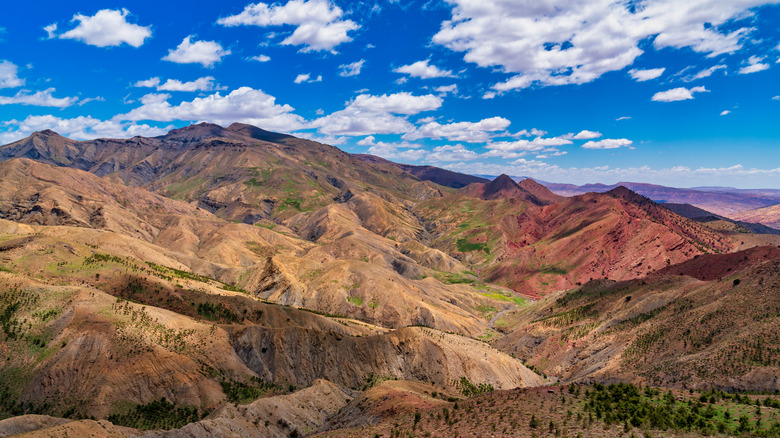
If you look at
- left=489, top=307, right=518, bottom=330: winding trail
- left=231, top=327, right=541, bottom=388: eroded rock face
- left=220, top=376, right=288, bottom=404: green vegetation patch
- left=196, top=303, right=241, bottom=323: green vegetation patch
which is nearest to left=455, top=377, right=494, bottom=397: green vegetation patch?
left=231, top=327, right=541, bottom=388: eroded rock face

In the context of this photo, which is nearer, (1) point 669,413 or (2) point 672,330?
(1) point 669,413

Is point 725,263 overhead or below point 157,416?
overhead

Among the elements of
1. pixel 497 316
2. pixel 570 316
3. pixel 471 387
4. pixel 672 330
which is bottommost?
pixel 497 316

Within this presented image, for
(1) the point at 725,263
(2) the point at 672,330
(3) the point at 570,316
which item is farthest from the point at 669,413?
(1) the point at 725,263

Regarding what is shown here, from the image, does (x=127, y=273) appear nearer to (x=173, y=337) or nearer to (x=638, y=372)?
(x=173, y=337)

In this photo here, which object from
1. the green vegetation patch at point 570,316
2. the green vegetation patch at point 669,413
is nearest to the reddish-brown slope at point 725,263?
the green vegetation patch at point 570,316

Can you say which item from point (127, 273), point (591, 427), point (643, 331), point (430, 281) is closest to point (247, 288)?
point (127, 273)

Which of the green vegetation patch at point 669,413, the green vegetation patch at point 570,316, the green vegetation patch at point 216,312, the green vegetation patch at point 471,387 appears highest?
the green vegetation patch at point 669,413

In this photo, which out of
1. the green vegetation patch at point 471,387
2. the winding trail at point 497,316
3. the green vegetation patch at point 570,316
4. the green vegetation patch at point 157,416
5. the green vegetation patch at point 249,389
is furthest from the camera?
the winding trail at point 497,316

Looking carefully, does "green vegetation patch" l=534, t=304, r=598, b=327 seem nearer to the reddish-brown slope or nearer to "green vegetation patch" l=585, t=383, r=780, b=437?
the reddish-brown slope

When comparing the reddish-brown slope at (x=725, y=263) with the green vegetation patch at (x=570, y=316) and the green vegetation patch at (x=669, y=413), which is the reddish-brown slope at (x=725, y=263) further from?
the green vegetation patch at (x=669, y=413)

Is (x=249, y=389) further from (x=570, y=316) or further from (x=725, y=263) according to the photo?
(x=725, y=263)
